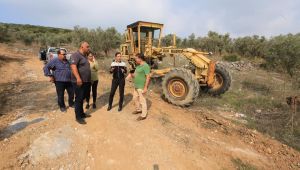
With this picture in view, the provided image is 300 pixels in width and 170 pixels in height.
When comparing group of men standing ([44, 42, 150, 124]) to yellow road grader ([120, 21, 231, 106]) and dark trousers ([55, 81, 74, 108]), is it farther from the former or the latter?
yellow road grader ([120, 21, 231, 106])

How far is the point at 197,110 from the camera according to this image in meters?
7.54

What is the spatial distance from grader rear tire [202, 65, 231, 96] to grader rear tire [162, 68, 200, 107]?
197 centimetres

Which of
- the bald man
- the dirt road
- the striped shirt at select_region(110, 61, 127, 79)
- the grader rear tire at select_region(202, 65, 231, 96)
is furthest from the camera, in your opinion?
the grader rear tire at select_region(202, 65, 231, 96)

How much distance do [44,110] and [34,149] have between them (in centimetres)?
247

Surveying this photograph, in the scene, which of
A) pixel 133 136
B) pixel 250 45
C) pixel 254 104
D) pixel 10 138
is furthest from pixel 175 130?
pixel 250 45

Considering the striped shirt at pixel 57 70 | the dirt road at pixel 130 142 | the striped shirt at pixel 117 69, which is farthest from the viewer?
the striped shirt at pixel 57 70

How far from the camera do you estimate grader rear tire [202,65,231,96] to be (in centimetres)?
916

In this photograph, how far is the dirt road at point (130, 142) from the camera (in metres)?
4.22

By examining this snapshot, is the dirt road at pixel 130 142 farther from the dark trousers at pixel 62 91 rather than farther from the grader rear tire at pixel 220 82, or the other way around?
the grader rear tire at pixel 220 82

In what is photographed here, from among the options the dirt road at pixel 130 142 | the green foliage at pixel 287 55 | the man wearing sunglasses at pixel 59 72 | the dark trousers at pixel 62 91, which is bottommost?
the dirt road at pixel 130 142

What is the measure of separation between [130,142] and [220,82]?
5616 mm

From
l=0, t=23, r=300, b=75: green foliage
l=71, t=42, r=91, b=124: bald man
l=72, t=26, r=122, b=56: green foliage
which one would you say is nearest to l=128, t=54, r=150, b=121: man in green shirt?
l=71, t=42, r=91, b=124: bald man

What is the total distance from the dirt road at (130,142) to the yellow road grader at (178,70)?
812 mm

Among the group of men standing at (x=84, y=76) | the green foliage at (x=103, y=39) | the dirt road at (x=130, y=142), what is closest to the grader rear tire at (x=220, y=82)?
the dirt road at (x=130, y=142)
